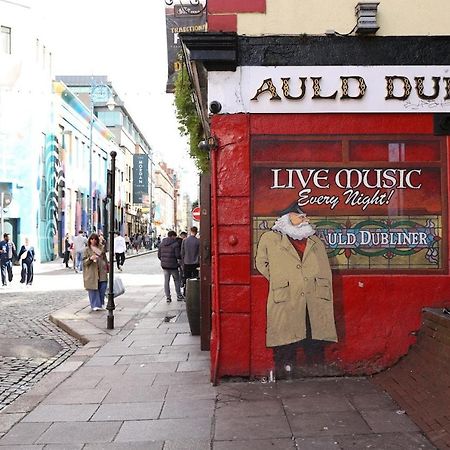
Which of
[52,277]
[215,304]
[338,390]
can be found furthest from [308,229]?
[52,277]

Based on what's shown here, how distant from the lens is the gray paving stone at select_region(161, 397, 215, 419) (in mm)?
5363

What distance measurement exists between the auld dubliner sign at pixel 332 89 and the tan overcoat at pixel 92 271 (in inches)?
266

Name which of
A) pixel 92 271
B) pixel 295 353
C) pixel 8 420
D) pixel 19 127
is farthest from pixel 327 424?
pixel 19 127

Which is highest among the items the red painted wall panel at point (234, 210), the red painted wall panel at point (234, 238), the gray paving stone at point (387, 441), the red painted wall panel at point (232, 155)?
the red painted wall panel at point (232, 155)

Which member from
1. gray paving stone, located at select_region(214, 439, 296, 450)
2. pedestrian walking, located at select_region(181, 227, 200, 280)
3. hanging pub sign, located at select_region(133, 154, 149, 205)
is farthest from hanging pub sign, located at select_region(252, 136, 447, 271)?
hanging pub sign, located at select_region(133, 154, 149, 205)

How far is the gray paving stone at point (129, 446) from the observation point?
459cm

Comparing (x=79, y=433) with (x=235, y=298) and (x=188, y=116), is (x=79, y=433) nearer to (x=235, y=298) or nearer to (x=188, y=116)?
(x=235, y=298)

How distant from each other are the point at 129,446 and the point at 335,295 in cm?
284

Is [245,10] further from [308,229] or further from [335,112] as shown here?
[308,229]

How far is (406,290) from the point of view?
255 inches

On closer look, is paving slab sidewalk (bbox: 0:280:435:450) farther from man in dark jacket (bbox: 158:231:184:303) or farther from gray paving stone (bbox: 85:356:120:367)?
man in dark jacket (bbox: 158:231:184:303)

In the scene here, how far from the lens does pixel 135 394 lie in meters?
6.19

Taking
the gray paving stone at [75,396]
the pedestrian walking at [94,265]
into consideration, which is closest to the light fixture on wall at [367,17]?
the gray paving stone at [75,396]

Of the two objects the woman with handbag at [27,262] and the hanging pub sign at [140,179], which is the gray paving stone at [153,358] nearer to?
the woman with handbag at [27,262]
